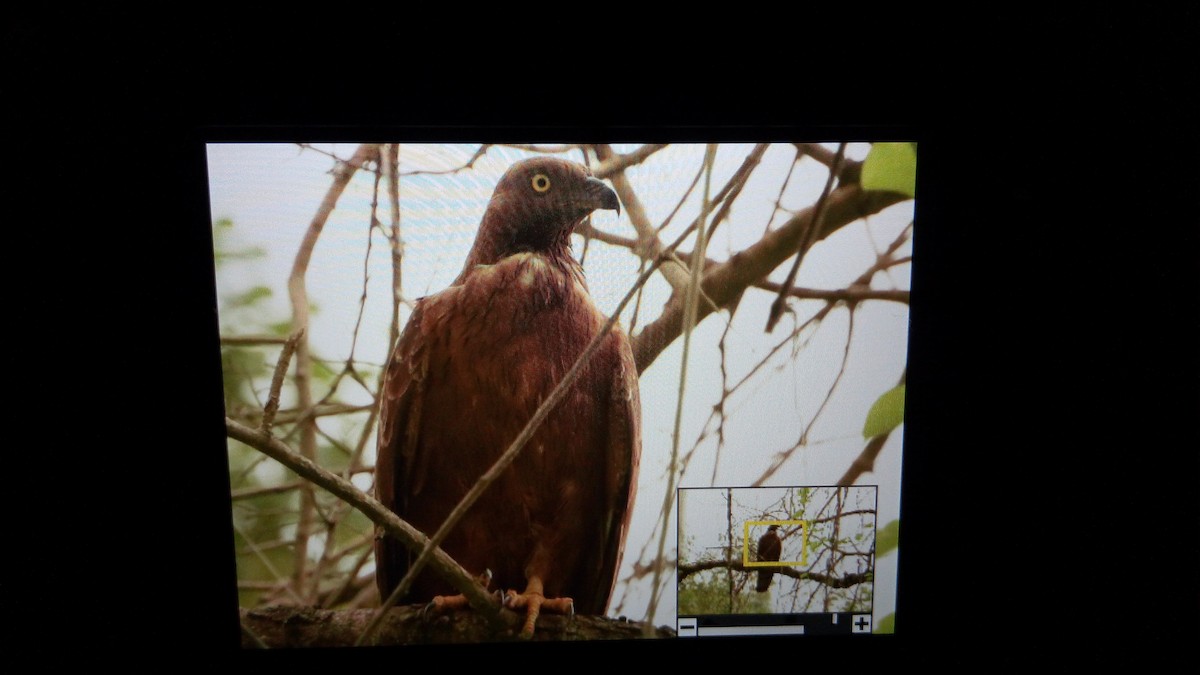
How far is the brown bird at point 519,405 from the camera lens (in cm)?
146

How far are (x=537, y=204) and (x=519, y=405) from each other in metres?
0.42

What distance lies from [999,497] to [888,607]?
0.38 metres

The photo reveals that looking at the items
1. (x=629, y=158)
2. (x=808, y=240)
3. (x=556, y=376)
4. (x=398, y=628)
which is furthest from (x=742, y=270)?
(x=398, y=628)

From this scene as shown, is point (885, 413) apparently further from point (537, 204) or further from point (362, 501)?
point (362, 501)

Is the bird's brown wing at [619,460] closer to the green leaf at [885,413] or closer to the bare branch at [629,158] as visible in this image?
the bare branch at [629,158]

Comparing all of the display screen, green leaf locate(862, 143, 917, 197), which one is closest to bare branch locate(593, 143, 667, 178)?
the display screen

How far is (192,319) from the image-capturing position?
1554mm

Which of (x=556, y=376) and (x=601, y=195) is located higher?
(x=601, y=195)

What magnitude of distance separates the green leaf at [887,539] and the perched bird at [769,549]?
22 cm

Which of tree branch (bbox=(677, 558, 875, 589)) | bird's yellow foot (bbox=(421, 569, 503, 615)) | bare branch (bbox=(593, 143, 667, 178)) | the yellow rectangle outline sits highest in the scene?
bare branch (bbox=(593, 143, 667, 178))

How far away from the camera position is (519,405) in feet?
4.84

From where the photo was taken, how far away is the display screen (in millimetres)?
1460

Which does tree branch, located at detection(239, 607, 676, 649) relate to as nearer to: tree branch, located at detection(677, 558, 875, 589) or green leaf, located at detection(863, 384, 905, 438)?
tree branch, located at detection(677, 558, 875, 589)

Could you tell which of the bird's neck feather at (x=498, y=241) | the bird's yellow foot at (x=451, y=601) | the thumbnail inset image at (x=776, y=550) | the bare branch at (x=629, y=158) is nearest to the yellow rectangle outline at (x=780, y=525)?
the thumbnail inset image at (x=776, y=550)
